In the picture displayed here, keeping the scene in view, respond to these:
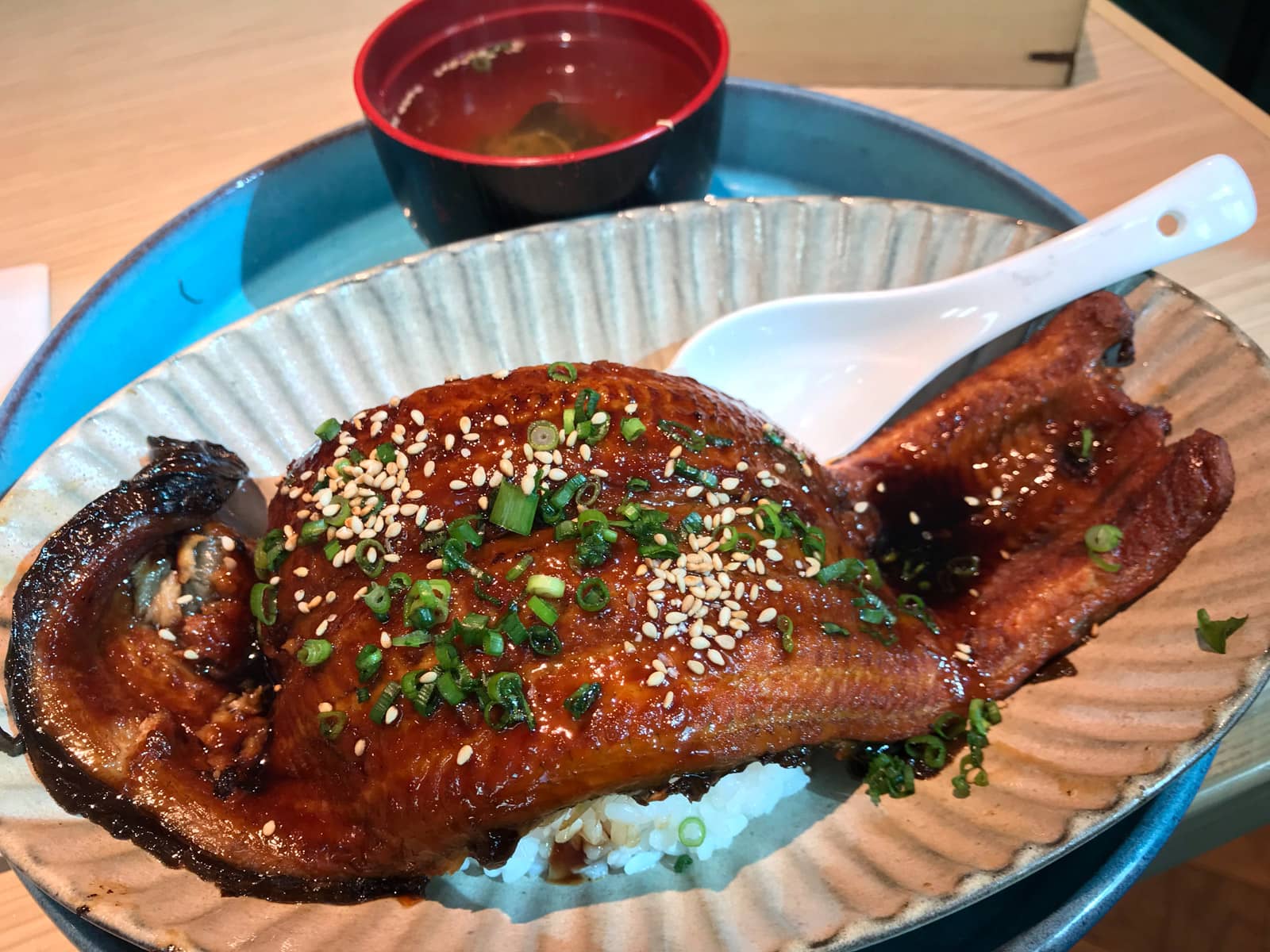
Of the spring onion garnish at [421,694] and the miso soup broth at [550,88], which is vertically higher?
the miso soup broth at [550,88]

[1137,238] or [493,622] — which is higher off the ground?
[1137,238]

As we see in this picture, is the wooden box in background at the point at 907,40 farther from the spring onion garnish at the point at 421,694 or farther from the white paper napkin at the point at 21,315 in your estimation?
the spring onion garnish at the point at 421,694

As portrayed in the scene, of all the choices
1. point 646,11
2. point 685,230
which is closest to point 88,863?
point 685,230

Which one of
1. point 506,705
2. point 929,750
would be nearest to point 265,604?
point 506,705

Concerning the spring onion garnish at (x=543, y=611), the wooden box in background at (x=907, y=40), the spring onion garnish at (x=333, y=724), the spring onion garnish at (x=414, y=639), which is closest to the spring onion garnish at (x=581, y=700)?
the spring onion garnish at (x=543, y=611)

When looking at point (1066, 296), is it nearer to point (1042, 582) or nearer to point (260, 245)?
point (1042, 582)

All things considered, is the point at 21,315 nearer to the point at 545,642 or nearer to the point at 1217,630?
the point at 545,642
